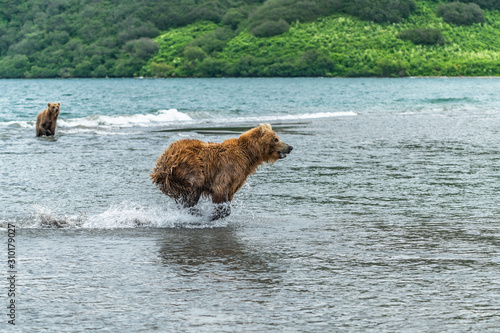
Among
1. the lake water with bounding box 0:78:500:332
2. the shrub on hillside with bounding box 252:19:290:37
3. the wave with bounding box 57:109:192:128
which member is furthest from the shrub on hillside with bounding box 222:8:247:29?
the lake water with bounding box 0:78:500:332

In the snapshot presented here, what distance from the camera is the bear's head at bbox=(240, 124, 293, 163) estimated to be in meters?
9.91

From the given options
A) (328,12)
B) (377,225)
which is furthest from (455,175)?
(328,12)

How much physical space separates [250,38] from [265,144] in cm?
16300

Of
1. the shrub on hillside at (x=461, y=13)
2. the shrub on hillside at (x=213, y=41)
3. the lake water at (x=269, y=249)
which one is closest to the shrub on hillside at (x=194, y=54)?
the shrub on hillside at (x=213, y=41)

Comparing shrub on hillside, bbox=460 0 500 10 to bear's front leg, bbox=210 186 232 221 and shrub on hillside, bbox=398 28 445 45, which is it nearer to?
shrub on hillside, bbox=398 28 445 45

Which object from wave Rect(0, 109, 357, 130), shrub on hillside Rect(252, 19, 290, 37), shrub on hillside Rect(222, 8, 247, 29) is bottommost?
wave Rect(0, 109, 357, 130)

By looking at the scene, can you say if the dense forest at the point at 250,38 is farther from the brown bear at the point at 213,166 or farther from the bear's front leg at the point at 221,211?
the bear's front leg at the point at 221,211

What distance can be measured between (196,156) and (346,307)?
420 cm

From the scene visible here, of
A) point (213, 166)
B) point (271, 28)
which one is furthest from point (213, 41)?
point (213, 166)

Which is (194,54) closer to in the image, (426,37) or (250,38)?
(250,38)

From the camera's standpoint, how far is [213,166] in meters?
9.53

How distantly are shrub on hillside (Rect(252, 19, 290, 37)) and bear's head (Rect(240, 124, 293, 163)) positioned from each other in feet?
532

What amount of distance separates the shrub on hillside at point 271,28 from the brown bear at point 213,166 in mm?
162141

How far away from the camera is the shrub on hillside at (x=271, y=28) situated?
169250mm
